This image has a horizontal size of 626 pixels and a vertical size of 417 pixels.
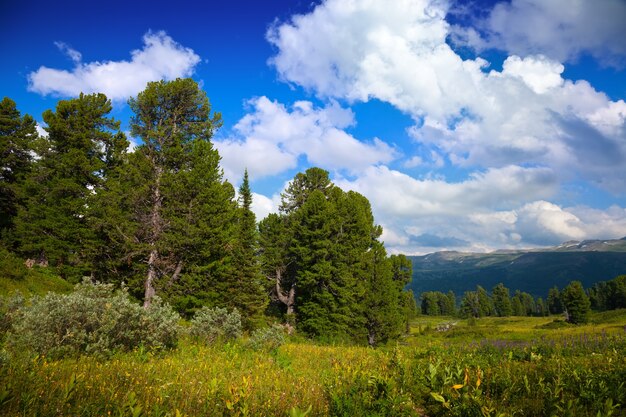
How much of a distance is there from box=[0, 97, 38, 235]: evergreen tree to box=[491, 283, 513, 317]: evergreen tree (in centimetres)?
15874

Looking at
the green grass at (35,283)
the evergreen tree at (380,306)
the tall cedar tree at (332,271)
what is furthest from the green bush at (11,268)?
the evergreen tree at (380,306)

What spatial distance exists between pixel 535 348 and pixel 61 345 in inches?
511

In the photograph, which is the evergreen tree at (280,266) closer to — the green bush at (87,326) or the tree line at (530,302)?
the green bush at (87,326)

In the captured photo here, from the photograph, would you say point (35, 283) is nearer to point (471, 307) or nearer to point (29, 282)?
point (29, 282)

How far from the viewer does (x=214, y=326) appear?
12.0m

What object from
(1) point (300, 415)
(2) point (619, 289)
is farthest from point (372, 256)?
(2) point (619, 289)

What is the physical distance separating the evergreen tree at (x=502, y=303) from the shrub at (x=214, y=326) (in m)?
155

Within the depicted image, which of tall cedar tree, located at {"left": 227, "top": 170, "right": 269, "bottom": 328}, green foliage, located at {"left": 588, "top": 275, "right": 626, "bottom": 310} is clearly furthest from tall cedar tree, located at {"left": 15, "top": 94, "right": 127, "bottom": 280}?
green foliage, located at {"left": 588, "top": 275, "right": 626, "bottom": 310}

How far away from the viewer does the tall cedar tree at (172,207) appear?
73.4 ft

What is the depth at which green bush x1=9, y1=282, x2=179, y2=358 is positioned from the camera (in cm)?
706

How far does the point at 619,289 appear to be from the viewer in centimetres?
10756

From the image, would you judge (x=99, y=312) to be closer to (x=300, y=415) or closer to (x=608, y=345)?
(x=300, y=415)

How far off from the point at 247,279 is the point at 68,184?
16.7 m

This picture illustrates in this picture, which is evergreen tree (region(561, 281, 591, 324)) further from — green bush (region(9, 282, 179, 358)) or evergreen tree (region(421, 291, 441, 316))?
green bush (region(9, 282, 179, 358))
